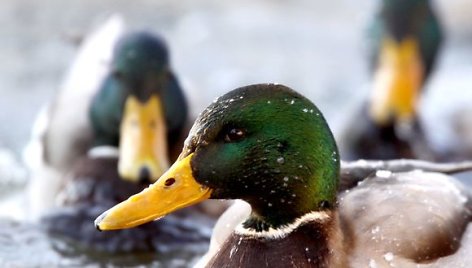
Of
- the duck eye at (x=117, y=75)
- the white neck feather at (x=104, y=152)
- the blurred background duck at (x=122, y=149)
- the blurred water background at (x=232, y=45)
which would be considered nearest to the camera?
the blurred background duck at (x=122, y=149)

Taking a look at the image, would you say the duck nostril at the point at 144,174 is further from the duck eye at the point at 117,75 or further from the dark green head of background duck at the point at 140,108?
the duck eye at the point at 117,75

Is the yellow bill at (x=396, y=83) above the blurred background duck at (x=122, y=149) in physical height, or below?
below

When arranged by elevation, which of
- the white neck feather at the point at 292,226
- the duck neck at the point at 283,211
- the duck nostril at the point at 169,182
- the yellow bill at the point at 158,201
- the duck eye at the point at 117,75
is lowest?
the white neck feather at the point at 292,226

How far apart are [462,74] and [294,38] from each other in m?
1.46

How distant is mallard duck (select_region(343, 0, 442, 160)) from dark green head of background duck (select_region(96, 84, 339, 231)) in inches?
135

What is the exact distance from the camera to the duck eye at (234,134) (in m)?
3.46

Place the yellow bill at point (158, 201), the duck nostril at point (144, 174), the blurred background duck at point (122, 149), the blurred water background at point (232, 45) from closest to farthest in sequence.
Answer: the yellow bill at point (158, 201) → the blurred background duck at point (122, 149) → the duck nostril at point (144, 174) → the blurred water background at point (232, 45)

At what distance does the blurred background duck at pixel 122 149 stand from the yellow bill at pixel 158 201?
186 centimetres

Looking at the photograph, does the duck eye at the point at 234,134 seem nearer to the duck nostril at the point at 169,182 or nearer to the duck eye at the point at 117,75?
the duck nostril at the point at 169,182

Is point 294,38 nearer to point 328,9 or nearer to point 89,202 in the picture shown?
point 328,9

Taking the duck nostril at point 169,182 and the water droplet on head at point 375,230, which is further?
the water droplet on head at point 375,230

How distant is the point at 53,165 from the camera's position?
6418 millimetres

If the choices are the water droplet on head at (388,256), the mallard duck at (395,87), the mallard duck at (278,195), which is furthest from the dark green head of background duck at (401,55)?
the water droplet on head at (388,256)

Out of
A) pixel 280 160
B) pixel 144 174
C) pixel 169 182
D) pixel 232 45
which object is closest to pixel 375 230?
pixel 280 160
